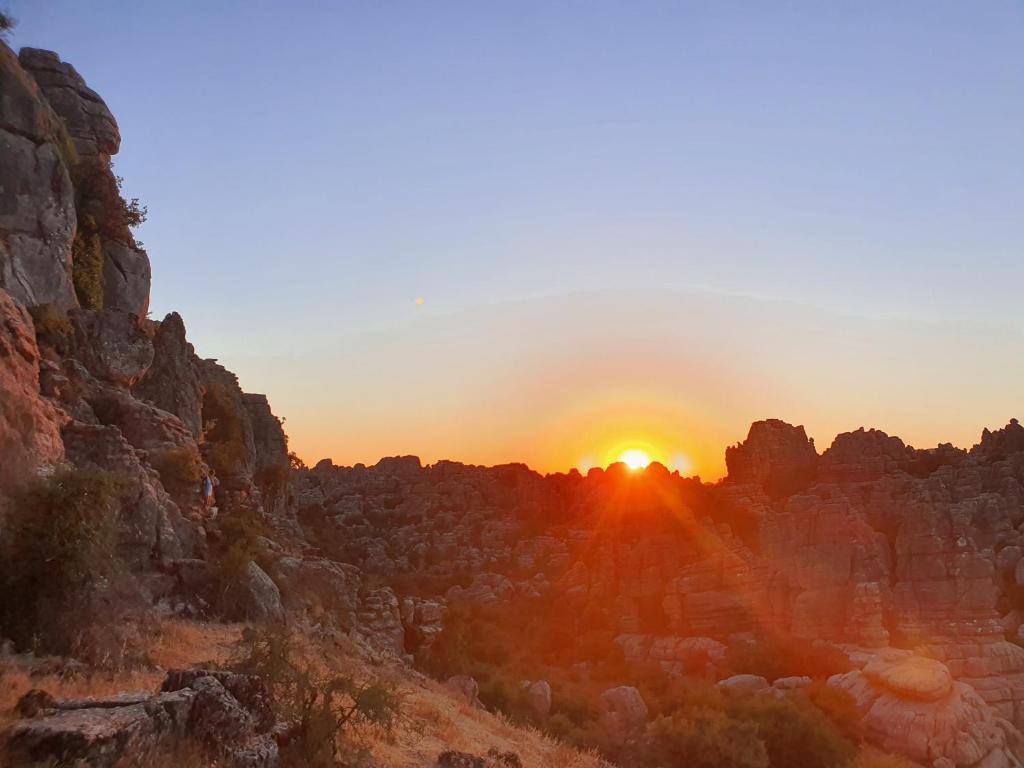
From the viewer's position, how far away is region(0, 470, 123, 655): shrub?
11547 millimetres

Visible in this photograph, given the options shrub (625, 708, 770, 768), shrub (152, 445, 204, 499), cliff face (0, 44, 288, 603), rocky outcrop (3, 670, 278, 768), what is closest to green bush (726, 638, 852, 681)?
shrub (625, 708, 770, 768)

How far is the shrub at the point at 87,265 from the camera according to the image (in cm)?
2536

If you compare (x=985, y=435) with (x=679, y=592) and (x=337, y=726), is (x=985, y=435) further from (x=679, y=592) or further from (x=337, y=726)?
(x=337, y=726)

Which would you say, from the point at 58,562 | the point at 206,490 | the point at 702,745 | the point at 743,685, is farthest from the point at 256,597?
the point at 743,685

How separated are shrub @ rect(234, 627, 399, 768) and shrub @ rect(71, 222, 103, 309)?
17387 mm

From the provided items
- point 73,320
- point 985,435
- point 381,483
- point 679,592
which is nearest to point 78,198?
point 73,320

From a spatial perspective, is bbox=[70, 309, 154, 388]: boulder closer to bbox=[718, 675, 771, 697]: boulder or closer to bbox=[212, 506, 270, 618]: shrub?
bbox=[212, 506, 270, 618]: shrub

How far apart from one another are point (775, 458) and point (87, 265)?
6663 centimetres

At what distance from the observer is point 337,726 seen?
1120cm

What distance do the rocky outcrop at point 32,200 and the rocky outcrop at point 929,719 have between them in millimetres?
37466

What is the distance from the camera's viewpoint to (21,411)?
15.2m

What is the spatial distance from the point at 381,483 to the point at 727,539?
44126 mm

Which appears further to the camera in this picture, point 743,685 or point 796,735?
point 743,685

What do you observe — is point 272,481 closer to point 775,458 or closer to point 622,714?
point 622,714
